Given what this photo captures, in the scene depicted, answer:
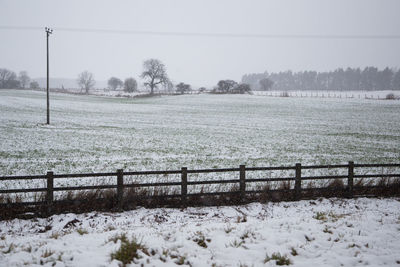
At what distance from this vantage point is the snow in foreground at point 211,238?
6176 mm

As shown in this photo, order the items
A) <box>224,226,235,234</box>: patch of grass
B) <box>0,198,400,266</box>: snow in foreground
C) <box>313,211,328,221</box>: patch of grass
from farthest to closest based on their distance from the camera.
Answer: <box>313,211,328,221</box>: patch of grass, <box>224,226,235,234</box>: patch of grass, <box>0,198,400,266</box>: snow in foreground

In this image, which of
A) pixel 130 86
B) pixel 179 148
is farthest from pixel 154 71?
pixel 179 148

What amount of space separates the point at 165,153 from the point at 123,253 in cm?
1434

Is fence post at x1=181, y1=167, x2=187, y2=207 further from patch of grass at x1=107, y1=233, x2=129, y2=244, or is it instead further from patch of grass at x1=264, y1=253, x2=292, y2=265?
patch of grass at x1=264, y1=253, x2=292, y2=265

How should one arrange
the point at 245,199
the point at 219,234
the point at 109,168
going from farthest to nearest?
the point at 109,168 < the point at 245,199 < the point at 219,234

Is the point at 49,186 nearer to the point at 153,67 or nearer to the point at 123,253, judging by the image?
the point at 123,253

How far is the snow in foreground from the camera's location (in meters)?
6.18

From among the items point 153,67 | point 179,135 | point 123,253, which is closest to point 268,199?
point 123,253

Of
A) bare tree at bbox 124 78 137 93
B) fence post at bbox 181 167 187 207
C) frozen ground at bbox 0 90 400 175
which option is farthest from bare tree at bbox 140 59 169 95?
fence post at bbox 181 167 187 207

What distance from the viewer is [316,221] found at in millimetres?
8414

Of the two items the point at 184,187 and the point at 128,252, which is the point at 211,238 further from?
the point at 184,187

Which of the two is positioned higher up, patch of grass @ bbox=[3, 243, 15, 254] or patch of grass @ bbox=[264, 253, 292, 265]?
patch of grass @ bbox=[3, 243, 15, 254]

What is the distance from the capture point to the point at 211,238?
715cm

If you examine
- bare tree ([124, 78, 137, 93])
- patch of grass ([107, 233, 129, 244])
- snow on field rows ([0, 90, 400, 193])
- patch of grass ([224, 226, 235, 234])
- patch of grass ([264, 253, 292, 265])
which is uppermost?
bare tree ([124, 78, 137, 93])
